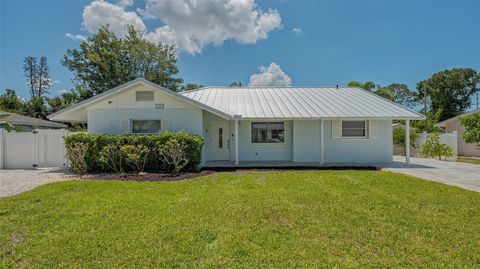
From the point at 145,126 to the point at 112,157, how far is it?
2186mm

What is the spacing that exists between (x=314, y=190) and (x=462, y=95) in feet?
143

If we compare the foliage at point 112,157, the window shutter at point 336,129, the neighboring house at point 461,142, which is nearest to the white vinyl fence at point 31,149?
the foliage at point 112,157

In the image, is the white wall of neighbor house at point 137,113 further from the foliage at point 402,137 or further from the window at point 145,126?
the foliage at point 402,137

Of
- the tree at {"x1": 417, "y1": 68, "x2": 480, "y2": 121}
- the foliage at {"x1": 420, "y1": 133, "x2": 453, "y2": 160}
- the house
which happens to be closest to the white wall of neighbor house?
the house

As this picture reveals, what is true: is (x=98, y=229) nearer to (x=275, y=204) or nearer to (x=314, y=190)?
(x=275, y=204)

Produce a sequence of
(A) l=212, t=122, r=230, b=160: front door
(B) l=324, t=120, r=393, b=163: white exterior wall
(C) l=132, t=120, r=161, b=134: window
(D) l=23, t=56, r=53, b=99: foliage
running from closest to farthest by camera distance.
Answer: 1. (C) l=132, t=120, r=161, b=134: window
2. (B) l=324, t=120, r=393, b=163: white exterior wall
3. (A) l=212, t=122, r=230, b=160: front door
4. (D) l=23, t=56, r=53, b=99: foliage

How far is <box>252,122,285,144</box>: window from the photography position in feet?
44.7

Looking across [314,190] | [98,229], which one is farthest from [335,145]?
[98,229]

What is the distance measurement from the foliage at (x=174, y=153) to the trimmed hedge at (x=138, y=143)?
18 cm

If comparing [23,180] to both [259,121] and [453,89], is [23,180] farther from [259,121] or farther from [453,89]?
[453,89]

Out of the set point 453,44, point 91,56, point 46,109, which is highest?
point 91,56

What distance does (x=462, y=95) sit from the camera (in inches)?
1460

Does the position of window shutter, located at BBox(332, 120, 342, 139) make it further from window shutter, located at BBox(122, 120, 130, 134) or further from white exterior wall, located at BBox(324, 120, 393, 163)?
window shutter, located at BBox(122, 120, 130, 134)

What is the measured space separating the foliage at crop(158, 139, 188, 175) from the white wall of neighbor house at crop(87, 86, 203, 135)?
176cm
